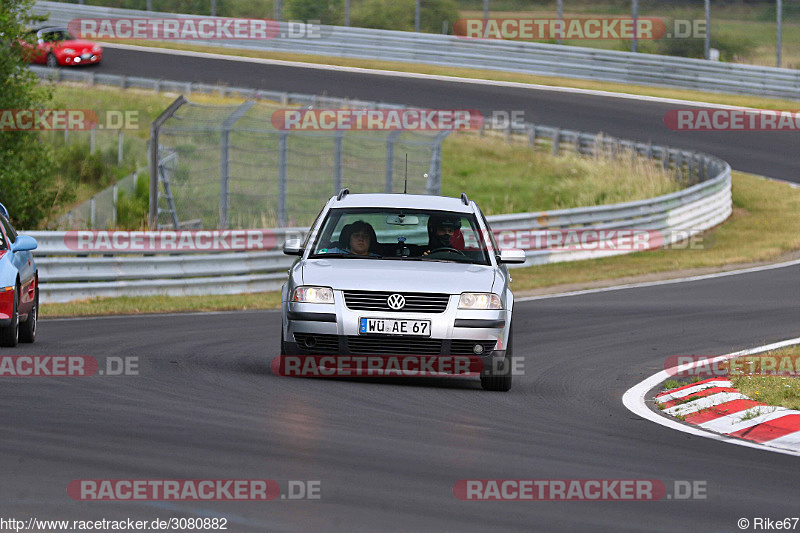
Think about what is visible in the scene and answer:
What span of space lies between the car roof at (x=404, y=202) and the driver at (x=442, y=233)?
0.12m

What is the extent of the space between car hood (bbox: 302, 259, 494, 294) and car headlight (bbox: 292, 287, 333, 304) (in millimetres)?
44

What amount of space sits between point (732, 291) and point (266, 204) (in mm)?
9071

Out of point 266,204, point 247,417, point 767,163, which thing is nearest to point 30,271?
point 247,417

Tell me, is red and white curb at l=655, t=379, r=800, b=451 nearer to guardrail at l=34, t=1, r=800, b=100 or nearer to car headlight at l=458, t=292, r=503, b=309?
car headlight at l=458, t=292, r=503, b=309

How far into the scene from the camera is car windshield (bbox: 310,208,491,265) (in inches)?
438

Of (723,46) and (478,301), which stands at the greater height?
(723,46)

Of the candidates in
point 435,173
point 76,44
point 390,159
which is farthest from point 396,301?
point 76,44

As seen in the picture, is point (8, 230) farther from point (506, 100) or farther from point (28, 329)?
point (506, 100)

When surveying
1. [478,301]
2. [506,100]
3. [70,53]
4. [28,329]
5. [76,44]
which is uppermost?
[76,44]

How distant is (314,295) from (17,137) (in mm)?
14241

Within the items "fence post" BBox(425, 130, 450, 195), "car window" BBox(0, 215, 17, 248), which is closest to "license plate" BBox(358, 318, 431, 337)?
"car window" BBox(0, 215, 17, 248)

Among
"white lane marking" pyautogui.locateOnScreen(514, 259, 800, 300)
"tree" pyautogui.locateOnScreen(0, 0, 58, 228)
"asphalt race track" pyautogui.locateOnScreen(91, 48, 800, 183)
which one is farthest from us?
"asphalt race track" pyautogui.locateOnScreen(91, 48, 800, 183)

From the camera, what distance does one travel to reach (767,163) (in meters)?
35.9

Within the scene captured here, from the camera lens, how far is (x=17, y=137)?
75.6 feet
